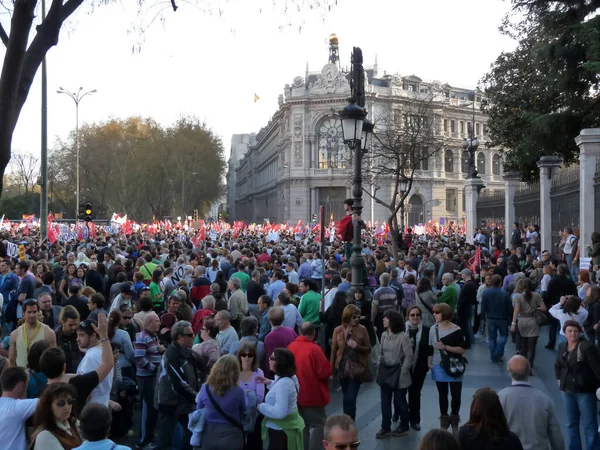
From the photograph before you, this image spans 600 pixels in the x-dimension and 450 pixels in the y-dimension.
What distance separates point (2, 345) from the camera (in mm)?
7984

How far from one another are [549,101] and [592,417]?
66.8 feet

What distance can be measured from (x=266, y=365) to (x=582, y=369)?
3.28 metres

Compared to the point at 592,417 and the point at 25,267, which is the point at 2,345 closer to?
the point at 25,267

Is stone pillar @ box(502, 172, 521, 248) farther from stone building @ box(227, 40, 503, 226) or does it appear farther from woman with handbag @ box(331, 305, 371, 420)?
stone building @ box(227, 40, 503, 226)

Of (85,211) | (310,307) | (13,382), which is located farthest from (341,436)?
(85,211)

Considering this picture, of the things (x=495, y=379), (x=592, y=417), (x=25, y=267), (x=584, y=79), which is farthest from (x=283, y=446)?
(x=584, y=79)

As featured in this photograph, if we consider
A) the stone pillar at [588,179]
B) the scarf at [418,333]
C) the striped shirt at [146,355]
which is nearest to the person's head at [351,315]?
the scarf at [418,333]

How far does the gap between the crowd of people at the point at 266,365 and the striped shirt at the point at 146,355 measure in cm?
1

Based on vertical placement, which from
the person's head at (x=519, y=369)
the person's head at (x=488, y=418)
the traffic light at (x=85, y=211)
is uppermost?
the traffic light at (x=85, y=211)

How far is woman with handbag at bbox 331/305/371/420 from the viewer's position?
25.4 ft

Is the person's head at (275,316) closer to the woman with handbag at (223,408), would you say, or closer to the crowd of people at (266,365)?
the crowd of people at (266,365)

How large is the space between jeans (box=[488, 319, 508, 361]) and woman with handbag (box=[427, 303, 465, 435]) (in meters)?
4.35

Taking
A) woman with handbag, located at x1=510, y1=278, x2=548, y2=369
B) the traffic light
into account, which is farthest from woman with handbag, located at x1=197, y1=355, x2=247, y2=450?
the traffic light

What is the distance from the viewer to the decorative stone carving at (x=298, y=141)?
7340 centimetres
